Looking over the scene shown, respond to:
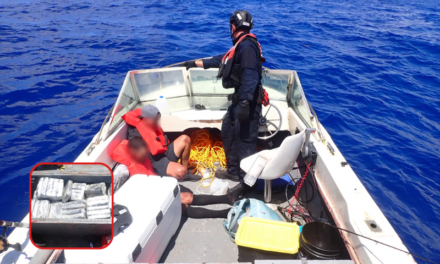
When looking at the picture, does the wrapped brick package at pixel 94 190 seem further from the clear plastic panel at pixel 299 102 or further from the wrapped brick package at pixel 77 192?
the clear plastic panel at pixel 299 102

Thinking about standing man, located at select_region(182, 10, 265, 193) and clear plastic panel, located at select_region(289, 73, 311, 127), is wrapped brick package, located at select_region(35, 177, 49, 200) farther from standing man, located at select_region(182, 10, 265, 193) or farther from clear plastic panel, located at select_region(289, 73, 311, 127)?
clear plastic panel, located at select_region(289, 73, 311, 127)

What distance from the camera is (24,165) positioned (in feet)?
18.4

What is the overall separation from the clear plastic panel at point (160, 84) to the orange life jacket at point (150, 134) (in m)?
0.75

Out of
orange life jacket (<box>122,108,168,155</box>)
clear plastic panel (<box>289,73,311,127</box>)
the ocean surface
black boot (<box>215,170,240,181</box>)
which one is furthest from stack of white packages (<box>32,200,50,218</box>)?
the ocean surface

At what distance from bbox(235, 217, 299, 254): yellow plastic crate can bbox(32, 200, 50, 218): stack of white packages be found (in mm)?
1438

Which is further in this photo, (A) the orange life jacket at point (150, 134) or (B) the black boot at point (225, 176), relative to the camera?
(B) the black boot at point (225, 176)

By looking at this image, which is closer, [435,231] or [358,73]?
[435,231]

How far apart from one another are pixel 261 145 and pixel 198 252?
6.25 ft

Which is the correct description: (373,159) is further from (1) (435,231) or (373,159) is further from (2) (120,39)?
(2) (120,39)

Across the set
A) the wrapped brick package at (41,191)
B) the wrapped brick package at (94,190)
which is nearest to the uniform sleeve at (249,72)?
the wrapped brick package at (94,190)

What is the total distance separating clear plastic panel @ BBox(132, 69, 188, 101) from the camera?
439 cm

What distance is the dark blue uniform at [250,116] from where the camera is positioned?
10.1 ft

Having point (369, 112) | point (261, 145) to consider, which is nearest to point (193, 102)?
point (261, 145)

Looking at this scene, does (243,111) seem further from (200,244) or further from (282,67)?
(282,67)
